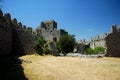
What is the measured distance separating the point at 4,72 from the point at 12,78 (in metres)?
1.30

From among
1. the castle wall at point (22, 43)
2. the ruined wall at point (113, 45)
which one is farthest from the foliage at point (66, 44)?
the castle wall at point (22, 43)

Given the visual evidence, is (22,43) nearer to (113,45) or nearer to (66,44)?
(113,45)

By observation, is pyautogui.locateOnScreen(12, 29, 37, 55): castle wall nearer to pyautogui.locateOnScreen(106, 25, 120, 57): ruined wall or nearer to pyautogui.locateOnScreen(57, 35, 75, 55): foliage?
pyautogui.locateOnScreen(106, 25, 120, 57): ruined wall

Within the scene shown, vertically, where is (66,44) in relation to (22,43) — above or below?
above

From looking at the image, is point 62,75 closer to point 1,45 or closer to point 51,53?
point 1,45

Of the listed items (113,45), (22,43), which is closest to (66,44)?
(113,45)

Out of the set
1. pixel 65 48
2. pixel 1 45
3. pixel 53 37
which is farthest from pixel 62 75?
pixel 53 37

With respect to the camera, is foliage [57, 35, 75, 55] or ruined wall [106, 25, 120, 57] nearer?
ruined wall [106, 25, 120, 57]

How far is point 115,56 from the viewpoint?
2361cm

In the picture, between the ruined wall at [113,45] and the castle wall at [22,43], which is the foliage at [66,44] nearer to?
the ruined wall at [113,45]

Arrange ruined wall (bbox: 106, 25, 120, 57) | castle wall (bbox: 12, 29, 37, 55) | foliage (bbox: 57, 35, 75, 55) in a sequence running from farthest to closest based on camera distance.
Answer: foliage (bbox: 57, 35, 75, 55)
ruined wall (bbox: 106, 25, 120, 57)
castle wall (bbox: 12, 29, 37, 55)

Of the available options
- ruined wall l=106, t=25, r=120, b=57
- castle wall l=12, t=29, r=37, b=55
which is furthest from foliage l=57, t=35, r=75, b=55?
castle wall l=12, t=29, r=37, b=55

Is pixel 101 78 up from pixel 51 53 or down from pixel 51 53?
down

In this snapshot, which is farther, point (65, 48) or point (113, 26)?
point (65, 48)
